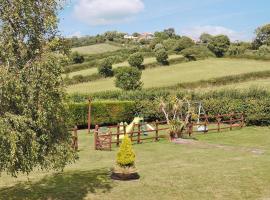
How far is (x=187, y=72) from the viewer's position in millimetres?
69875

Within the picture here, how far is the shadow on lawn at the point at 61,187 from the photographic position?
14414 mm

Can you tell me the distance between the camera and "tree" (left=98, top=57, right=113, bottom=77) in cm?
6950

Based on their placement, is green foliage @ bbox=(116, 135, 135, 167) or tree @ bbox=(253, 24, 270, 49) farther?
tree @ bbox=(253, 24, 270, 49)

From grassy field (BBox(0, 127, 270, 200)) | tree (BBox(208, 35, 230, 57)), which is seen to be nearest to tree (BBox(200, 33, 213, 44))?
tree (BBox(208, 35, 230, 57))

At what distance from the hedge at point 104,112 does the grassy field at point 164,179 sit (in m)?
14.0

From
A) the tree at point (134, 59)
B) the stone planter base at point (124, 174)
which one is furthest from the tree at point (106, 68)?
the stone planter base at point (124, 174)

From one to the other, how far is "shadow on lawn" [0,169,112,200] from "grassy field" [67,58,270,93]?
4266 centimetres

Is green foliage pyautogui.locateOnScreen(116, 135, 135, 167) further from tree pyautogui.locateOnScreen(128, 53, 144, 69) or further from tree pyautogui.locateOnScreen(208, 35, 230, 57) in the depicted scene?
tree pyautogui.locateOnScreen(208, 35, 230, 57)

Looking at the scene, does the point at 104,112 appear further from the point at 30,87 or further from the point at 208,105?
the point at 30,87

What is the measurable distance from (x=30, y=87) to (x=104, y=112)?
1103 inches

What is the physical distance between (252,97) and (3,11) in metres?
29.5

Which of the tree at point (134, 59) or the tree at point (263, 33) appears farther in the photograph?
the tree at point (263, 33)

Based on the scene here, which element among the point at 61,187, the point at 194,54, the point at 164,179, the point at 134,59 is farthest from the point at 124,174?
the point at 194,54

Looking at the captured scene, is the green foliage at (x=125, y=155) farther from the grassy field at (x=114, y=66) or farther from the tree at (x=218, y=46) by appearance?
the tree at (x=218, y=46)
